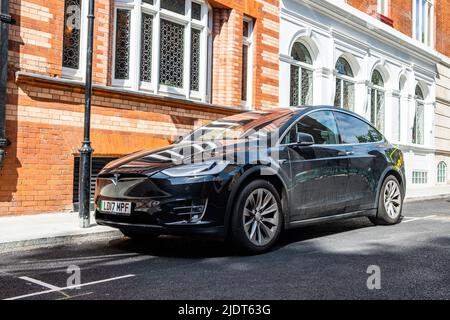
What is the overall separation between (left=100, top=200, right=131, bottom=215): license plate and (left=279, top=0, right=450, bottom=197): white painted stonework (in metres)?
9.15

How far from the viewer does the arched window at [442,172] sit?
22.4m

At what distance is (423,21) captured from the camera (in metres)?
22.7

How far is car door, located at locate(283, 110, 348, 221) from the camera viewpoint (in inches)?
228

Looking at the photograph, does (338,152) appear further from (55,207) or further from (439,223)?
(55,207)

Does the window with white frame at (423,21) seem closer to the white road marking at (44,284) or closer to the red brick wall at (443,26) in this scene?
the red brick wall at (443,26)

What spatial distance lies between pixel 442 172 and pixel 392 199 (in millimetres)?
→ 16815

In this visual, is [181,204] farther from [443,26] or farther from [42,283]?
[443,26]

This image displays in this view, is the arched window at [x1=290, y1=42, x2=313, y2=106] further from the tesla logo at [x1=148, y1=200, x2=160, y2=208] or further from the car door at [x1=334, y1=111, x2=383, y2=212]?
the tesla logo at [x1=148, y1=200, x2=160, y2=208]

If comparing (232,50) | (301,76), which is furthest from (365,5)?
(232,50)

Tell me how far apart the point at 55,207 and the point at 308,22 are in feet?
31.7

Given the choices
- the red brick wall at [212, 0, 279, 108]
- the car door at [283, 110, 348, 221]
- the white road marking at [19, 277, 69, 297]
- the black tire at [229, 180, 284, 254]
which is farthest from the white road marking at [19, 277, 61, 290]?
the red brick wall at [212, 0, 279, 108]

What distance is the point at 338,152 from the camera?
6.41 metres

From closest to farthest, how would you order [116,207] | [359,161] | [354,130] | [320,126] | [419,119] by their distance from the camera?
[116,207], [320,126], [359,161], [354,130], [419,119]

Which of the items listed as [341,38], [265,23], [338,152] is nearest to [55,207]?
[338,152]
